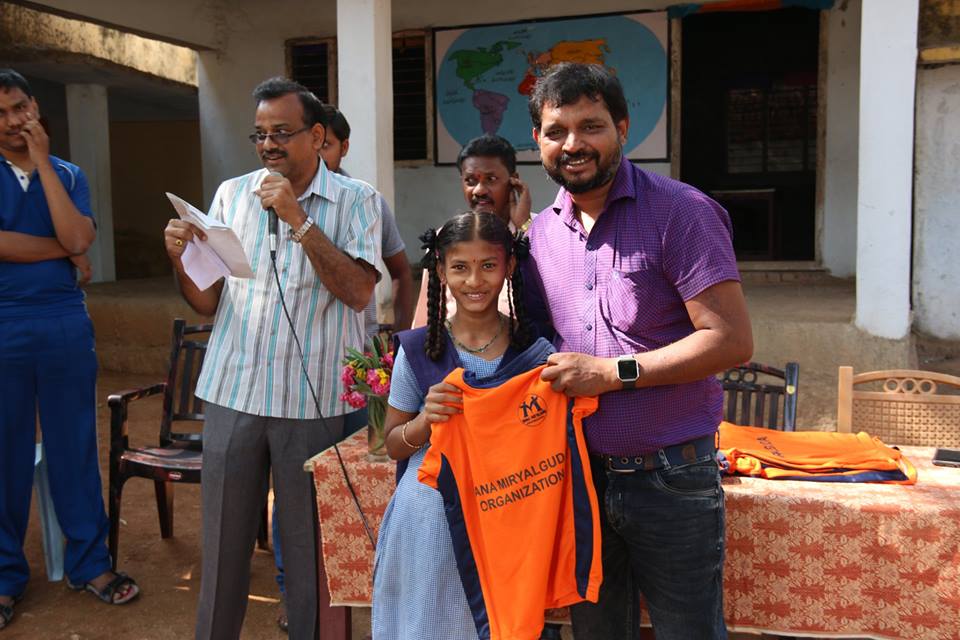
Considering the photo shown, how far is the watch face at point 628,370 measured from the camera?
2027 millimetres

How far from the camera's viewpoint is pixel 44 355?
3803 mm

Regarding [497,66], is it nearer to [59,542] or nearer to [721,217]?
[59,542]

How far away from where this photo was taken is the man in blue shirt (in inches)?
147

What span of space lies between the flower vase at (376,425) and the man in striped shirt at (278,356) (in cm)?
10

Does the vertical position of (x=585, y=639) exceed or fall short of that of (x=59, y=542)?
it exceeds it

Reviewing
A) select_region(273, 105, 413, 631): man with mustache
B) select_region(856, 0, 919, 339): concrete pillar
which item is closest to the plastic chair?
select_region(273, 105, 413, 631): man with mustache

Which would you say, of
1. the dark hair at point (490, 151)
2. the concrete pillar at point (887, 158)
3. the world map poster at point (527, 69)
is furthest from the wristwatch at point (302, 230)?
the world map poster at point (527, 69)

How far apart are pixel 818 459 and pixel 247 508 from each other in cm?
186

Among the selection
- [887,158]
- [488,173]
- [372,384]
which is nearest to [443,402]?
[372,384]

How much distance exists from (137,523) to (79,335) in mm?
1469

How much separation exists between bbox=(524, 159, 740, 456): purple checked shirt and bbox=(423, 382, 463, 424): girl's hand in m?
0.31

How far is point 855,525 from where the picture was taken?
260cm

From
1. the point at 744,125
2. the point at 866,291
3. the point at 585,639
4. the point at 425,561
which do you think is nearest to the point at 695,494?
the point at 585,639

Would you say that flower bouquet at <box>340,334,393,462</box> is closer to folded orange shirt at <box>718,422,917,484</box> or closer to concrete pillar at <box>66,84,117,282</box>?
folded orange shirt at <box>718,422,917,484</box>
